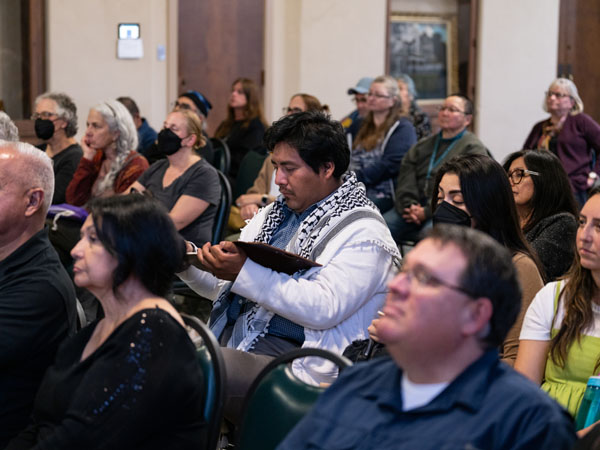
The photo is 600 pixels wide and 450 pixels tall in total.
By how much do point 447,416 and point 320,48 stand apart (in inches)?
296

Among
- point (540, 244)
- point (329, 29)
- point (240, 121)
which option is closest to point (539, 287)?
point (540, 244)

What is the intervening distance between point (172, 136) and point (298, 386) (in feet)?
9.44

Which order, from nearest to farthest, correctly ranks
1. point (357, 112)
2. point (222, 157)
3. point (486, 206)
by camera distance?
point (486, 206) → point (222, 157) → point (357, 112)

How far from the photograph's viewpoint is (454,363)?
4.90 ft

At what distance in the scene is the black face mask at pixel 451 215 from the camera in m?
2.82

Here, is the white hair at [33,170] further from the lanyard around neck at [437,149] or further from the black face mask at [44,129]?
the lanyard around neck at [437,149]

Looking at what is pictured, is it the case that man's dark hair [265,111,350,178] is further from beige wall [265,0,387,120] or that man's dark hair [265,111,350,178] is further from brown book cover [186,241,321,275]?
beige wall [265,0,387,120]

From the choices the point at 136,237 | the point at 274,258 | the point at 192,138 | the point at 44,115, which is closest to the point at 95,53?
the point at 44,115

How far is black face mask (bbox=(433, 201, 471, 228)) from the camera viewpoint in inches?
111

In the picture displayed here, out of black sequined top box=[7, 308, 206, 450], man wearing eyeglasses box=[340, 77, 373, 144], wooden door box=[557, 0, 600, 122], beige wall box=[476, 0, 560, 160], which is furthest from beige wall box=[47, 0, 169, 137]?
black sequined top box=[7, 308, 206, 450]

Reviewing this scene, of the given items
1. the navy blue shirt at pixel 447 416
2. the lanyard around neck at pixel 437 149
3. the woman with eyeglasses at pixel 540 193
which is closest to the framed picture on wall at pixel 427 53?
the lanyard around neck at pixel 437 149

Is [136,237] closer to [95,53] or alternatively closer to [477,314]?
[477,314]

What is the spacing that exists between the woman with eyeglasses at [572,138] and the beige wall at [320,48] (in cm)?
247

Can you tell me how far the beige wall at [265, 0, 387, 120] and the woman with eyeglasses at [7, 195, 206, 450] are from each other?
270 inches
